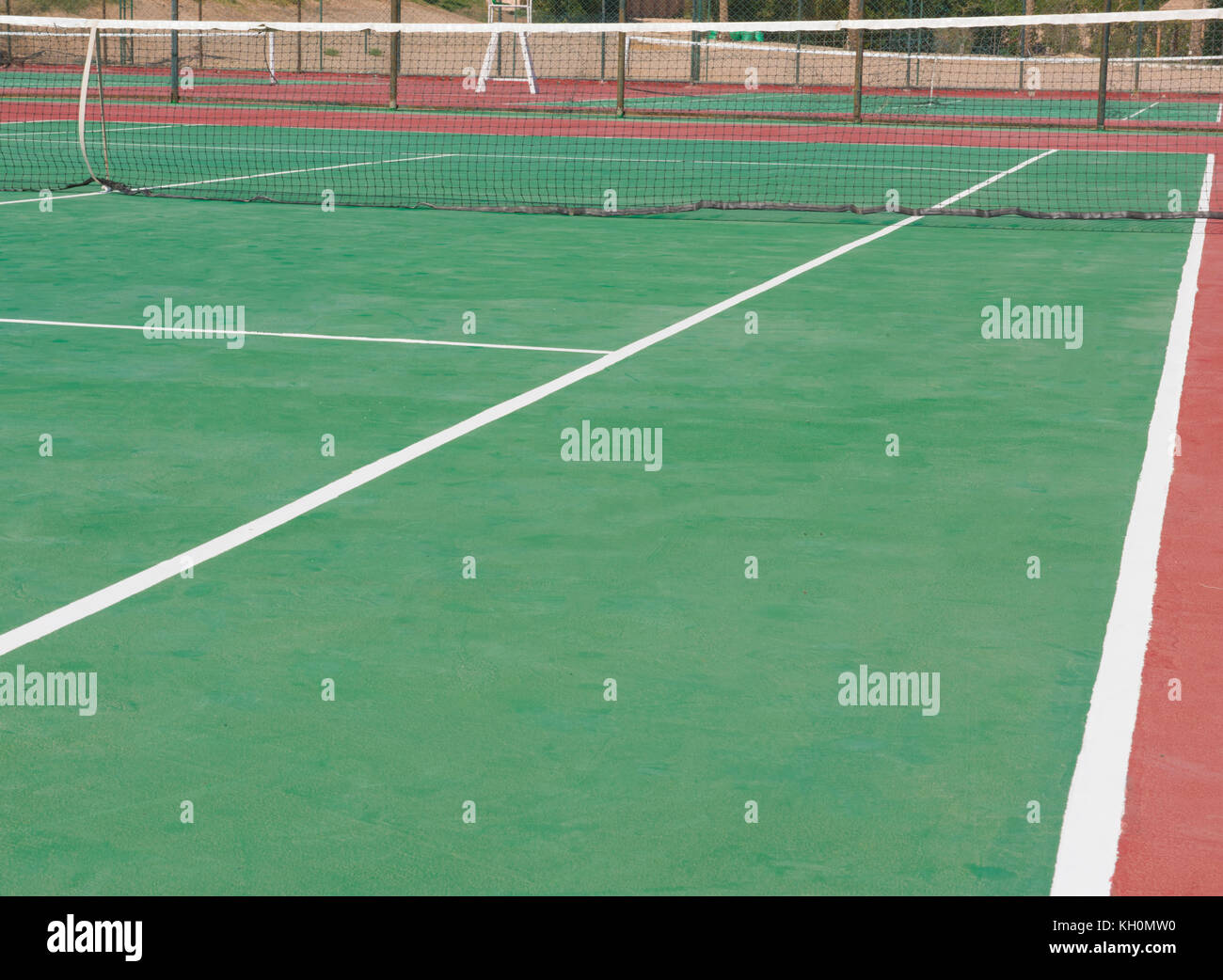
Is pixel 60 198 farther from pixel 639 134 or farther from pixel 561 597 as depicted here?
pixel 561 597

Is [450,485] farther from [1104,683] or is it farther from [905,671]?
[1104,683]

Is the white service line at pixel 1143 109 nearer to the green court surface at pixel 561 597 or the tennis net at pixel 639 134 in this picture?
the tennis net at pixel 639 134

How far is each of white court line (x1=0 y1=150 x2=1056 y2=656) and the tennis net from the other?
305 inches

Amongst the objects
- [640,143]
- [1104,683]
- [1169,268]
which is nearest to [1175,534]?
[1104,683]

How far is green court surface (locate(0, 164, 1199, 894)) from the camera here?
3912 mm

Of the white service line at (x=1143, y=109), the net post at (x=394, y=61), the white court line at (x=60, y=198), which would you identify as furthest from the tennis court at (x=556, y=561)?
the white service line at (x=1143, y=109)

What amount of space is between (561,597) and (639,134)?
24761 mm

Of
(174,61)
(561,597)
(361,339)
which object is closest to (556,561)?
(561,597)

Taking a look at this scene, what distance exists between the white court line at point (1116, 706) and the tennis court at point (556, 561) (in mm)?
54

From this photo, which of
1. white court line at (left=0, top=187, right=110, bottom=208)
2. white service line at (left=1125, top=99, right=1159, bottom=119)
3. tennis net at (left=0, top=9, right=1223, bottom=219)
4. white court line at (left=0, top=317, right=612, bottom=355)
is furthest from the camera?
white service line at (left=1125, top=99, right=1159, bottom=119)

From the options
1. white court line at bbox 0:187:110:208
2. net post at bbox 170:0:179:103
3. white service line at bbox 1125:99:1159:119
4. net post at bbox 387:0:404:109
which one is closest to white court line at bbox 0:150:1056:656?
white court line at bbox 0:187:110:208

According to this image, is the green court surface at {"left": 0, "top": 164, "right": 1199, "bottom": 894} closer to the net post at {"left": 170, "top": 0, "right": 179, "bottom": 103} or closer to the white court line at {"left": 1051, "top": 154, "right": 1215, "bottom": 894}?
the white court line at {"left": 1051, "top": 154, "right": 1215, "bottom": 894}

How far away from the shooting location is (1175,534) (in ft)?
20.5

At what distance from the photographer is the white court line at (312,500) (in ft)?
17.2
